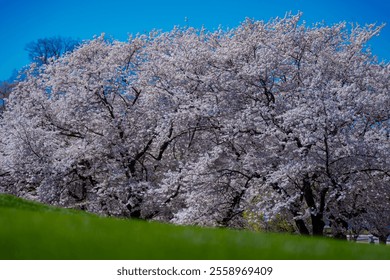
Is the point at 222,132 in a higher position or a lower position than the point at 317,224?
higher

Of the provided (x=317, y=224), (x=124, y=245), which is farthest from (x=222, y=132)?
(x=124, y=245)

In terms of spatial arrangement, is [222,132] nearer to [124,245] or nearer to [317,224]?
[317,224]

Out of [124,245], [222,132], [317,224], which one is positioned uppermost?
[222,132]

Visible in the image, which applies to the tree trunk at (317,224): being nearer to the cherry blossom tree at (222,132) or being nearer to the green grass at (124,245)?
the cherry blossom tree at (222,132)

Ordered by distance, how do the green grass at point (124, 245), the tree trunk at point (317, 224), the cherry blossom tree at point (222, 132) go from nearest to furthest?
the green grass at point (124, 245)
the cherry blossom tree at point (222, 132)
the tree trunk at point (317, 224)

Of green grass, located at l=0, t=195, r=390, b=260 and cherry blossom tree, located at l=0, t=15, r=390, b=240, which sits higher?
cherry blossom tree, located at l=0, t=15, r=390, b=240

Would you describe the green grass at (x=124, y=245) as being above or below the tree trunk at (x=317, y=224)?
below

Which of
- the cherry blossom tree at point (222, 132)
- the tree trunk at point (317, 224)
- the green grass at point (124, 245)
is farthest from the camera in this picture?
the tree trunk at point (317, 224)

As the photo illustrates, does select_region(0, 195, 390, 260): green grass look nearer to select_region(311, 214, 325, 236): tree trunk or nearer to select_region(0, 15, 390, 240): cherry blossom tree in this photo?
select_region(0, 15, 390, 240): cherry blossom tree

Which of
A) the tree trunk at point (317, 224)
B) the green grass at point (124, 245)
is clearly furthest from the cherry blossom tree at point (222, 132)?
the green grass at point (124, 245)

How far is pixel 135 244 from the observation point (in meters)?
6.05

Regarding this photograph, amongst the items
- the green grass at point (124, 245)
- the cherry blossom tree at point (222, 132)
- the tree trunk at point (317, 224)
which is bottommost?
the green grass at point (124, 245)

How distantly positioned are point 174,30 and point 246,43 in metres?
7.66

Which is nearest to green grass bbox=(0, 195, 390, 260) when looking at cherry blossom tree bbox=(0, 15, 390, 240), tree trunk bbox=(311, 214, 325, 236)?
cherry blossom tree bbox=(0, 15, 390, 240)
